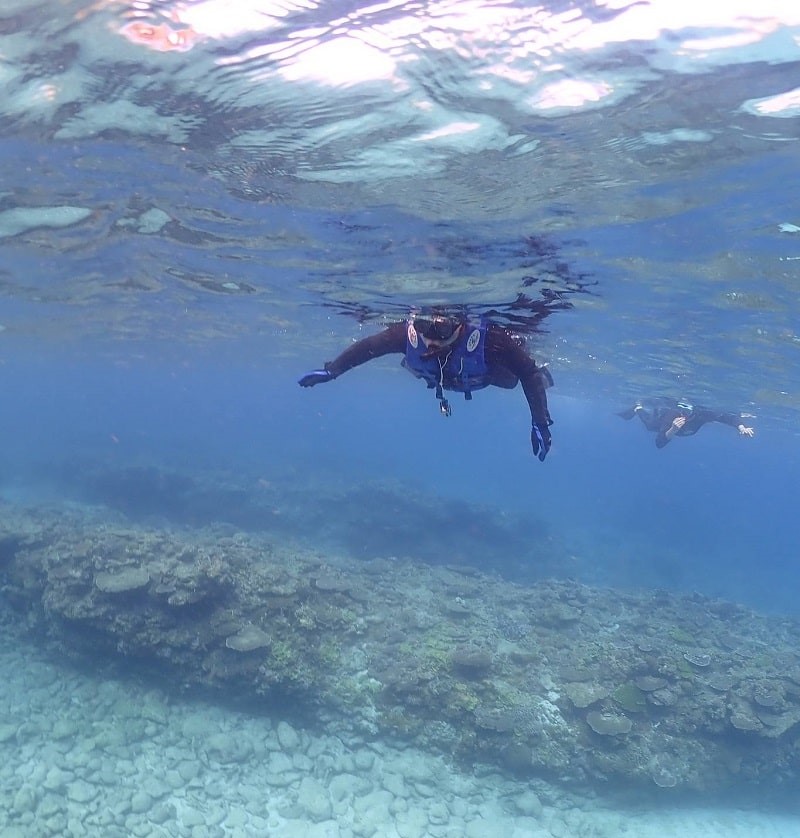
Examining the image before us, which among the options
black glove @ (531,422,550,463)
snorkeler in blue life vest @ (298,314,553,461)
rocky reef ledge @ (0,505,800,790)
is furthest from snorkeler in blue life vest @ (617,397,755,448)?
black glove @ (531,422,550,463)

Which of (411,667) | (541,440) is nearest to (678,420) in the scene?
(411,667)

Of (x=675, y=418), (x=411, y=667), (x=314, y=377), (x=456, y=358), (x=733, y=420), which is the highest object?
(x=314, y=377)

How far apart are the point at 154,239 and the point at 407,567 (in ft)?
45.8

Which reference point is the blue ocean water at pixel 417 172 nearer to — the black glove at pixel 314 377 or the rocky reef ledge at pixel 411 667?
the black glove at pixel 314 377

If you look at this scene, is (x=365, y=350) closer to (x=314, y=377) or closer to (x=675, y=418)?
(x=314, y=377)

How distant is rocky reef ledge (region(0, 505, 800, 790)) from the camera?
41.7 ft

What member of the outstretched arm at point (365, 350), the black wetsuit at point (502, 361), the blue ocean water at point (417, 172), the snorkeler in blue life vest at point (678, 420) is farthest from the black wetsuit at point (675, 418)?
the outstretched arm at point (365, 350)

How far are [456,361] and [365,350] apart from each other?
1.38 meters

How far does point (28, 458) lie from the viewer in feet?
141

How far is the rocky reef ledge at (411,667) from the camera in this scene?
12695 mm

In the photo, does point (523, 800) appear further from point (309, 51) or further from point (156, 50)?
point (156, 50)

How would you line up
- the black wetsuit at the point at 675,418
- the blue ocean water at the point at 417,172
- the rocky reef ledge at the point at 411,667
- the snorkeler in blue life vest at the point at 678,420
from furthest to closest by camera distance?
1. the black wetsuit at the point at 675,418
2. the snorkeler in blue life vest at the point at 678,420
3. the rocky reef ledge at the point at 411,667
4. the blue ocean water at the point at 417,172

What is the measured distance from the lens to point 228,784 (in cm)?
1133

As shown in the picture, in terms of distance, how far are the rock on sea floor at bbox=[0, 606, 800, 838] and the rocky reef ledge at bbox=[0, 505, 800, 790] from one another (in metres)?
0.55
